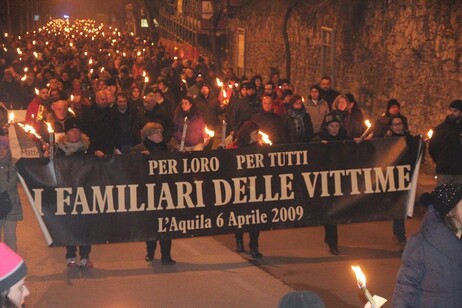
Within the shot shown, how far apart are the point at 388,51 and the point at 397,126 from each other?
8.75 metres

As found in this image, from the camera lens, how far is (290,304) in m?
3.53

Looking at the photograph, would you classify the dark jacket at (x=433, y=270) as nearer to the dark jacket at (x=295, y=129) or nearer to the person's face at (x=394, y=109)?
the person's face at (x=394, y=109)

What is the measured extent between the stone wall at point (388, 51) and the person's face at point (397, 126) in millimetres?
5514

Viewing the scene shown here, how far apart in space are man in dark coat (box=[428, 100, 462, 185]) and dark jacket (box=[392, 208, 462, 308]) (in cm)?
570

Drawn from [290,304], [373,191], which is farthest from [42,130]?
[290,304]

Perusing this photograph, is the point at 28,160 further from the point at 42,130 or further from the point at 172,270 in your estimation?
the point at 42,130

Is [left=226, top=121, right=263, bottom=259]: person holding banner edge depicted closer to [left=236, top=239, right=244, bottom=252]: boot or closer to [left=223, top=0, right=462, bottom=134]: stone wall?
[left=236, top=239, right=244, bottom=252]: boot

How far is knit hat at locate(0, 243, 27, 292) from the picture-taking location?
11.9 feet

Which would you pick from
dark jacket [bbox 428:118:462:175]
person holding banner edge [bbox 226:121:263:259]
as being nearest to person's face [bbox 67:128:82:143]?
person holding banner edge [bbox 226:121:263:259]

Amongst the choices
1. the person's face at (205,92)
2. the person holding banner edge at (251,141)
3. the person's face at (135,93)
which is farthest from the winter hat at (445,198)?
the person's face at (205,92)

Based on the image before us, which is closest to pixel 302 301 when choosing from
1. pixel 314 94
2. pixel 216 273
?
pixel 216 273

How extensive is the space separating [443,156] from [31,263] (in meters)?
4.38

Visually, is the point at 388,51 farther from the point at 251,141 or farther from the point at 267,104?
the point at 251,141

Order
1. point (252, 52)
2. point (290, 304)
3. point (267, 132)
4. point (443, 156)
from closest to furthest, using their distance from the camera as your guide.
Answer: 1. point (290, 304)
2. point (443, 156)
3. point (267, 132)
4. point (252, 52)
